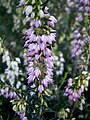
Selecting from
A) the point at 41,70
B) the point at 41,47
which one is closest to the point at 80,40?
the point at 41,70

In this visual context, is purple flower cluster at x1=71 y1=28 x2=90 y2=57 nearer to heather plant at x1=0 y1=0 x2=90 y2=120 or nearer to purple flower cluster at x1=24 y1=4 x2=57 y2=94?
heather plant at x1=0 y1=0 x2=90 y2=120

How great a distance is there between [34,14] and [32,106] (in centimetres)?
→ 126

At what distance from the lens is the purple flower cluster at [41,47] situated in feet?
10.9

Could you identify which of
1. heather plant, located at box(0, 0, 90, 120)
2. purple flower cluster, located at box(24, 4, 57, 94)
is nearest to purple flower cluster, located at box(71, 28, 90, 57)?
heather plant, located at box(0, 0, 90, 120)

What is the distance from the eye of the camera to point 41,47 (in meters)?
3.36

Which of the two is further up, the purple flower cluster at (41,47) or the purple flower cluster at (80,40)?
the purple flower cluster at (80,40)

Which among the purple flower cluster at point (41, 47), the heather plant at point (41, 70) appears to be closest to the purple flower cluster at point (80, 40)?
the heather plant at point (41, 70)

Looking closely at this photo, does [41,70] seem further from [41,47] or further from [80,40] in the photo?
[80,40]

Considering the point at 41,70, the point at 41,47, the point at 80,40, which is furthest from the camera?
the point at 80,40

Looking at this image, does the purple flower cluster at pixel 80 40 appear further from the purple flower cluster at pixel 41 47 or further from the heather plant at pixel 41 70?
the purple flower cluster at pixel 41 47

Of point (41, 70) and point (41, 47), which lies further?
point (41, 70)

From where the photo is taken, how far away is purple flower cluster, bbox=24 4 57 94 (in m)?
3.32

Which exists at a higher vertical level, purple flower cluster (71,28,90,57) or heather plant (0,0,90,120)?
purple flower cluster (71,28,90,57)

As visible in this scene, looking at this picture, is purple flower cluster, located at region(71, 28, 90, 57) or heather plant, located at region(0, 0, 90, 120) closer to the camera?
heather plant, located at region(0, 0, 90, 120)
